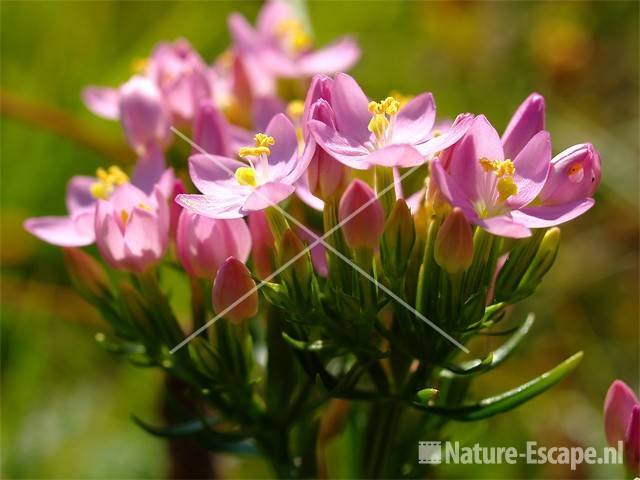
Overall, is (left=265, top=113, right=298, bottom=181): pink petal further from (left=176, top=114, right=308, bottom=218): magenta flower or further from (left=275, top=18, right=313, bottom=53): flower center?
(left=275, top=18, right=313, bottom=53): flower center

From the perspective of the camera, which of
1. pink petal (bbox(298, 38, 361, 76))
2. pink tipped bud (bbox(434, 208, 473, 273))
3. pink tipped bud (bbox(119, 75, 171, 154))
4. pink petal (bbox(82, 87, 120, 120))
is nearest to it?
pink tipped bud (bbox(434, 208, 473, 273))

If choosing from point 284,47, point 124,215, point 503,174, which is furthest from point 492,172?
point 284,47

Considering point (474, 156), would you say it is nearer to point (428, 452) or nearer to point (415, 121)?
point (415, 121)

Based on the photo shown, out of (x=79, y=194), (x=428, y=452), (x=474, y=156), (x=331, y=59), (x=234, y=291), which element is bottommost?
(x=428, y=452)

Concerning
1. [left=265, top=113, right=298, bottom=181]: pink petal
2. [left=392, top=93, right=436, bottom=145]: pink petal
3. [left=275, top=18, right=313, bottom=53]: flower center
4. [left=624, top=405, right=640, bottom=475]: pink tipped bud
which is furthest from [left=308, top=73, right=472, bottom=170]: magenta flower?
[left=275, top=18, right=313, bottom=53]: flower center

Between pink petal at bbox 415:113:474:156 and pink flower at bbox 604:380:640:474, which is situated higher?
A: pink petal at bbox 415:113:474:156

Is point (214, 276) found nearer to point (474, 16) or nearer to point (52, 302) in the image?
point (52, 302)
